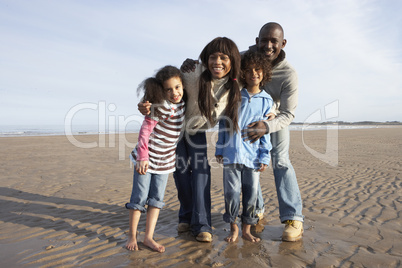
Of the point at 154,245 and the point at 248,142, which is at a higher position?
the point at 248,142

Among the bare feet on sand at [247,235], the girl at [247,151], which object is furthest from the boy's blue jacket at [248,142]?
the bare feet on sand at [247,235]

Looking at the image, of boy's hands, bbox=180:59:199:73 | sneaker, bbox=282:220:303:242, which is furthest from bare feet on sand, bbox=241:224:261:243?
boy's hands, bbox=180:59:199:73

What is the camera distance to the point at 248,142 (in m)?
2.98

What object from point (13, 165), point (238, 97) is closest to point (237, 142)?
point (238, 97)

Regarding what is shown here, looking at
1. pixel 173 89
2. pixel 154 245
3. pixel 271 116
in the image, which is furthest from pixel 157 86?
pixel 154 245

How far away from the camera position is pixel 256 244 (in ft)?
9.61

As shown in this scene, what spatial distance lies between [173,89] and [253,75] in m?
0.82

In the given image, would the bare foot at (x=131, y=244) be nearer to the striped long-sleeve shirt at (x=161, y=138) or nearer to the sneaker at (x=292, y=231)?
the striped long-sleeve shirt at (x=161, y=138)

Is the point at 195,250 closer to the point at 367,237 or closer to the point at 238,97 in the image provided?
the point at 238,97

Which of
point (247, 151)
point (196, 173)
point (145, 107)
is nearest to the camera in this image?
point (145, 107)

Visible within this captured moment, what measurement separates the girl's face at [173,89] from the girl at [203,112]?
138 millimetres

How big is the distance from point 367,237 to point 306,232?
2.00ft

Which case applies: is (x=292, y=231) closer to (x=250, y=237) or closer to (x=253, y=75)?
(x=250, y=237)

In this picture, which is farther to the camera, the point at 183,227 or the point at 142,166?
the point at 183,227
